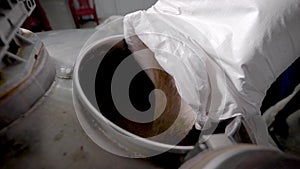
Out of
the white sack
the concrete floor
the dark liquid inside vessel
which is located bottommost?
the dark liquid inside vessel

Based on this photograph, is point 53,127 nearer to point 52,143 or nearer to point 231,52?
point 52,143

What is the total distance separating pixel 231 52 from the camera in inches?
22.5

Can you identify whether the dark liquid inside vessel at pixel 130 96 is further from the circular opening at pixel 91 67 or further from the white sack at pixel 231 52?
the white sack at pixel 231 52

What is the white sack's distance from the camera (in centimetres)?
56

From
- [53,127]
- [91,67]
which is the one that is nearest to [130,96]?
[91,67]

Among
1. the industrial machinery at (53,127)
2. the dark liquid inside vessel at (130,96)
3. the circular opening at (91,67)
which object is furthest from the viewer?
the dark liquid inside vessel at (130,96)

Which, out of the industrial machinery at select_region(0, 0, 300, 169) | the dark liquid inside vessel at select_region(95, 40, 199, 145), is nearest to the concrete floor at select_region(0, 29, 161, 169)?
the industrial machinery at select_region(0, 0, 300, 169)

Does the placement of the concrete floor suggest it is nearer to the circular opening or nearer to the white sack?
the circular opening

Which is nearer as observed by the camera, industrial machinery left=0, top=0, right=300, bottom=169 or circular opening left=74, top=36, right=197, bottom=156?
industrial machinery left=0, top=0, right=300, bottom=169

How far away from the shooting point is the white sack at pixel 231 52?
1.85ft

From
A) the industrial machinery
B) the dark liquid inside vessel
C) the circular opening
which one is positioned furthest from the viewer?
the dark liquid inside vessel

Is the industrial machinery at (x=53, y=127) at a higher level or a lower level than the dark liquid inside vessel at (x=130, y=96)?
higher

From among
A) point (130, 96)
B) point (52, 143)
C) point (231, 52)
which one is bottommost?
point (130, 96)

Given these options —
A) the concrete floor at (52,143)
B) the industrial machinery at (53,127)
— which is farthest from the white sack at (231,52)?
the concrete floor at (52,143)
